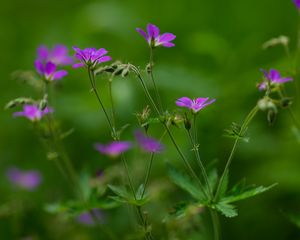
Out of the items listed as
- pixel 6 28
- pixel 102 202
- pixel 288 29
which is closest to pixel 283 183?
pixel 102 202

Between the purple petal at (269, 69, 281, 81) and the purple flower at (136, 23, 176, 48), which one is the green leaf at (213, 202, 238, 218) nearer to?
the purple petal at (269, 69, 281, 81)

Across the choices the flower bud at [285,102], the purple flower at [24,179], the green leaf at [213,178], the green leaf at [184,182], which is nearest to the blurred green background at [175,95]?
the purple flower at [24,179]

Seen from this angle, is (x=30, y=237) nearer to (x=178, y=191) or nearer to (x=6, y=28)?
(x=178, y=191)

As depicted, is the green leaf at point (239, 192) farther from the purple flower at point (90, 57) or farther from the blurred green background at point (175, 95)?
the purple flower at point (90, 57)

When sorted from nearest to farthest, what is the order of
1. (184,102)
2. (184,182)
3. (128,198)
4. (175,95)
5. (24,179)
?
(184,102)
(128,198)
(184,182)
(24,179)
(175,95)

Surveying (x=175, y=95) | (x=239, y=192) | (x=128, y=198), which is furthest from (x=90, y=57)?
(x=175, y=95)

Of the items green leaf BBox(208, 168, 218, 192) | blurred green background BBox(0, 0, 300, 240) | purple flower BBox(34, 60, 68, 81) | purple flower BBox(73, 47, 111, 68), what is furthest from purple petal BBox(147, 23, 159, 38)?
blurred green background BBox(0, 0, 300, 240)

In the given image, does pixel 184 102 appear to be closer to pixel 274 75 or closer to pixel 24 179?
pixel 274 75
